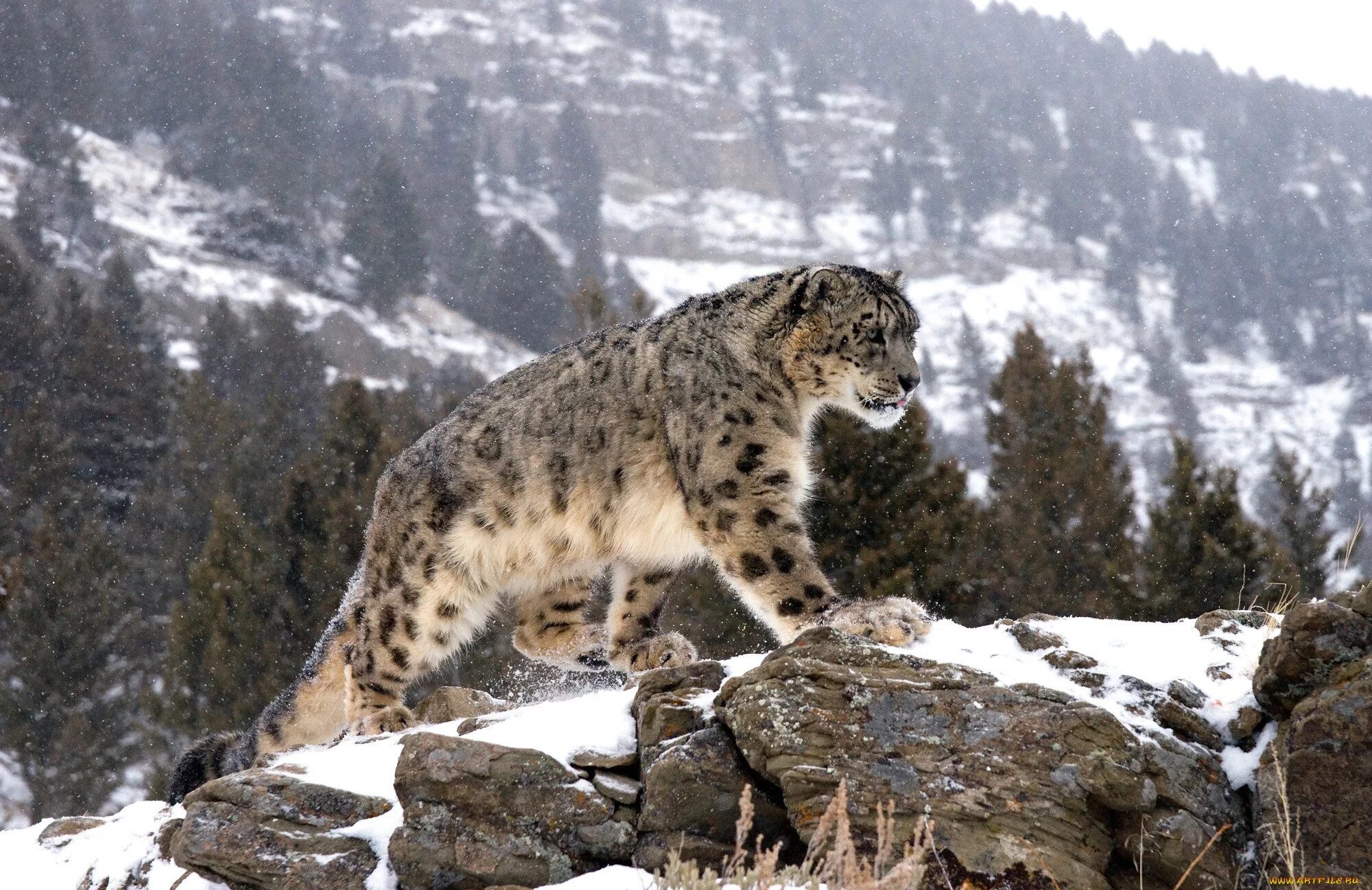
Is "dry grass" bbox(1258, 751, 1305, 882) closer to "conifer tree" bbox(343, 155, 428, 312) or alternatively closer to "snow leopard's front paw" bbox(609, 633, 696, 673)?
"snow leopard's front paw" bbox(609, 633, 696, 673)

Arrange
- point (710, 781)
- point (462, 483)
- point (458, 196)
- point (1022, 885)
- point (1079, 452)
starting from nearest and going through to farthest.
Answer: point (1022, 885)
point (710, 781)
point (462, 483)
point (1079, 452)
point (458, 196)

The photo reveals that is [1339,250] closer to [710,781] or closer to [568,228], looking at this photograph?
[568,228]

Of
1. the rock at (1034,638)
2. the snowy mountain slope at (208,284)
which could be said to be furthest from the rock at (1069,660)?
the snowy mountain slope at (208,284)

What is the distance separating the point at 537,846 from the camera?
14.5 feet

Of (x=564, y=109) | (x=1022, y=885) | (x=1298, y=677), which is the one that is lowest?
(x=1022, y=885)

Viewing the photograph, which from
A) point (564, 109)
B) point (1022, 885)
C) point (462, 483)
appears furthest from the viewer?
point (564, 109)

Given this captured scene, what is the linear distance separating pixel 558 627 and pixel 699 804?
3.36 meters

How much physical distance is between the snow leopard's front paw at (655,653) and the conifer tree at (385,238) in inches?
2869

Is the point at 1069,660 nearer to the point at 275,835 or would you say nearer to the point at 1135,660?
the point at 1135,660

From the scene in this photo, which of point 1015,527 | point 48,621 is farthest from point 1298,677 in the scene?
point 48,621

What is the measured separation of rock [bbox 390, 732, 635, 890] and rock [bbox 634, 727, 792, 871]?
151 millimetres

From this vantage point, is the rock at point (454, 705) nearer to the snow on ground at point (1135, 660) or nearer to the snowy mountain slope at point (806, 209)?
the snow on ground at point (1135, 660)

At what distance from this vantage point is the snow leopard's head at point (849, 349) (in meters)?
6.25

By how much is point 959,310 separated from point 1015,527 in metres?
105
